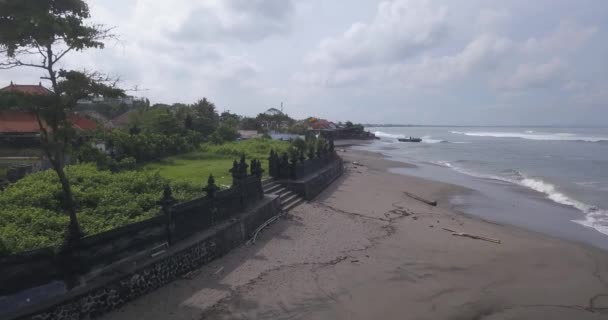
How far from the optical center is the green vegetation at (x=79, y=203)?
911 cm

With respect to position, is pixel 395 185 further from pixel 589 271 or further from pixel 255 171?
pixel 589 271

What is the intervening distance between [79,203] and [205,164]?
34.9 feet

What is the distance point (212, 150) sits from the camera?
2861 cm

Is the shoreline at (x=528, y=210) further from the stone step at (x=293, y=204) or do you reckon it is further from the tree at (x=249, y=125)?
the tree at (x=249, y=125)

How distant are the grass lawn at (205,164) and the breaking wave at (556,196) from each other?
13437 millimetres

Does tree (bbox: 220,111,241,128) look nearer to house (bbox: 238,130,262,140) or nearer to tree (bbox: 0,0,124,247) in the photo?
house (bbox: 238,130,262,140)

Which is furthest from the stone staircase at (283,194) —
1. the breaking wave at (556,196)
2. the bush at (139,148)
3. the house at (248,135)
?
the house at (248,135)

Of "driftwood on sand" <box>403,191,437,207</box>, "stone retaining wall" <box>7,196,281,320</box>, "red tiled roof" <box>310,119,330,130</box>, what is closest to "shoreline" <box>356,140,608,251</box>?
"driftwood on sand" <box>403,191,437,207</box>

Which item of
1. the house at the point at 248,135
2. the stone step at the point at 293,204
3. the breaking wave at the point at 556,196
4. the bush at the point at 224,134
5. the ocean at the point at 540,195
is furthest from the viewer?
the house at the point at 248,135

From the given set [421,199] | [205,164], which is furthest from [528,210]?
[205,164]

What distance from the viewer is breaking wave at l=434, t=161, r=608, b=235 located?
16828 mm

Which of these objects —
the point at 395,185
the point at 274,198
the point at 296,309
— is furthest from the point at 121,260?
the point at 395,185

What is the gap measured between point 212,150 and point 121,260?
20.9 metres

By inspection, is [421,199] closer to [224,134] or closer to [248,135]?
[224,134]
